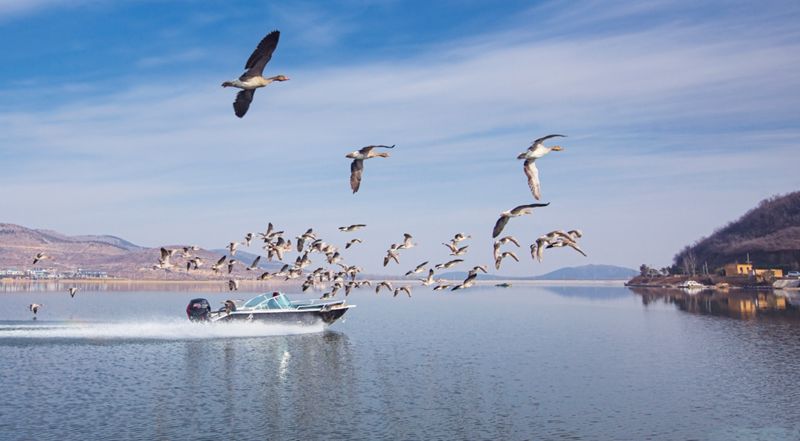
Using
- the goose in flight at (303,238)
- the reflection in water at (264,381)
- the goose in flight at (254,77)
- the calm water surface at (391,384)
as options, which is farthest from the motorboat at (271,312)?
the goose in flight at (254,77)

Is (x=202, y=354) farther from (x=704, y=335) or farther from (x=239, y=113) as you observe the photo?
(x=704, y=335)

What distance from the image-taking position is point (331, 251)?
51.4 m

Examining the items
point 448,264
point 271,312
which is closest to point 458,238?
point 448,264

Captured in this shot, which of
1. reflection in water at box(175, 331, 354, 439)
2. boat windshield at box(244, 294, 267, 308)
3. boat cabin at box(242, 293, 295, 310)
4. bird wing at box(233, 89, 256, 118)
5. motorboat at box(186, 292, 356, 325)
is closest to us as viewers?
bird wing at box(233, 89, 256, 118)

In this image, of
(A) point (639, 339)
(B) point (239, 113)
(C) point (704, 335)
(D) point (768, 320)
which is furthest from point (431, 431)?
(D) point (768, 320)

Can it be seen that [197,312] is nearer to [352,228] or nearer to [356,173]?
[352,228]

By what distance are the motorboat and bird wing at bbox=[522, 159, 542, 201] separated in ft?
160

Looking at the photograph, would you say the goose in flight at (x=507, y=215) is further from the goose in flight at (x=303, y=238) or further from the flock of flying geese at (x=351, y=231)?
the goose in flight at (x=303, y=238)

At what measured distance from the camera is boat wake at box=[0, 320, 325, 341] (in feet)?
222

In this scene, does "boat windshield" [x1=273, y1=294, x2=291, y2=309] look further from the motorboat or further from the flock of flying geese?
the flock of flying geese

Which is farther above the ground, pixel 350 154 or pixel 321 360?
pixel 350 154

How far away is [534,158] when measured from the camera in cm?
2727

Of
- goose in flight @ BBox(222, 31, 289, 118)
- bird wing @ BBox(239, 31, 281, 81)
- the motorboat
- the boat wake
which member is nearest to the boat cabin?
the motorboat

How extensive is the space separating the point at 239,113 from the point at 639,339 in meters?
60.5
